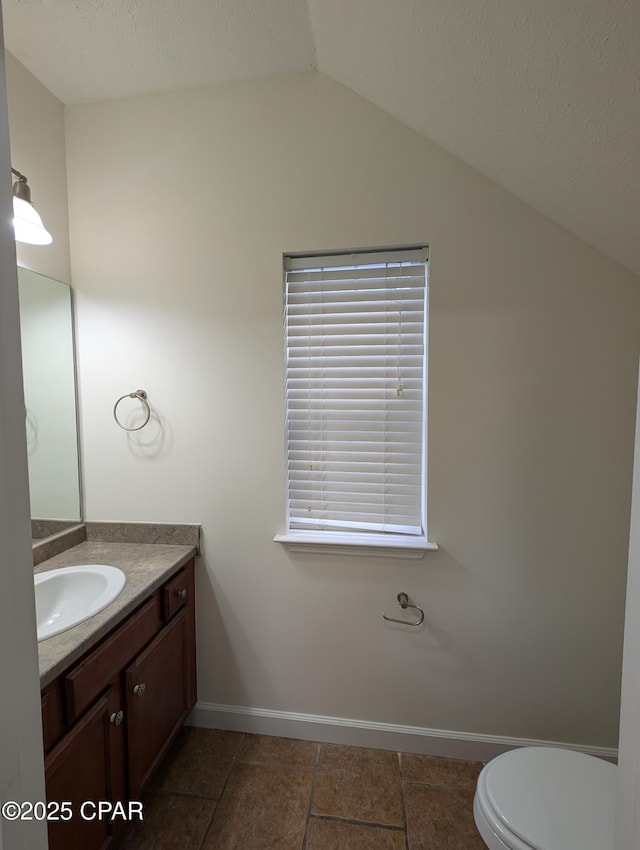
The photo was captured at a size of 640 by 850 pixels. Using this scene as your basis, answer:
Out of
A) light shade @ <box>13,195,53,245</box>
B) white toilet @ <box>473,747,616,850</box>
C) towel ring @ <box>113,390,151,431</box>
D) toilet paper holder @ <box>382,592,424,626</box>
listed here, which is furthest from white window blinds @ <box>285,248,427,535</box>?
light shade @ <box>13,195,53,245</box>

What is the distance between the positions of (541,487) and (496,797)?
37.2 inches

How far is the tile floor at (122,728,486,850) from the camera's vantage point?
122 cm

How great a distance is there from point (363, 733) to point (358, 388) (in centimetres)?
147

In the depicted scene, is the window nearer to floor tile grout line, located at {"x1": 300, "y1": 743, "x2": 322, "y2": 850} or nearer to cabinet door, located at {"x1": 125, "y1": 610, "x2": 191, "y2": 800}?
cabinet door, located at {"x1": 125, "y1": 610, "x2": 191, "y2": 800}

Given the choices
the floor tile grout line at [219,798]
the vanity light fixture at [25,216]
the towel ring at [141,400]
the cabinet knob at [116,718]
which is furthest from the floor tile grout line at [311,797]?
the vanity light fixture at [25,216]

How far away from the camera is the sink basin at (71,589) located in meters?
1.23

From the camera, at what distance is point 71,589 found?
4.29 feet

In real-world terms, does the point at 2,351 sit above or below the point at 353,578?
above

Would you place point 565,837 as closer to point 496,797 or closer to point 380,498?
point 496,797

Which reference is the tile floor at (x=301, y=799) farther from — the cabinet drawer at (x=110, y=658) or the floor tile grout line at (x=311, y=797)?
the cabinet drawer at (x=110, y=658)

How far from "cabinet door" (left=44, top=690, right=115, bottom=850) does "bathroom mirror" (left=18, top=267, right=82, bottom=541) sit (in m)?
0.75

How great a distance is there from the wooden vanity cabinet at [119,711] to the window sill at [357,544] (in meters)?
0.50

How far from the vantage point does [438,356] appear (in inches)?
55.5

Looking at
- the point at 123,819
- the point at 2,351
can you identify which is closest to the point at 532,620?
the point at 123,819
